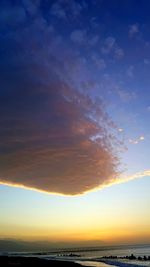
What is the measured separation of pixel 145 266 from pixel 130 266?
3.22 m

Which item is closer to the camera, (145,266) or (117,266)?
(145,266)

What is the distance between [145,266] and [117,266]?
18.6ft

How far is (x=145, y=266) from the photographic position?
50.1 metres

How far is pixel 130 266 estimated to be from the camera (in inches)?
2062

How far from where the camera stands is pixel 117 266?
53.7 meters

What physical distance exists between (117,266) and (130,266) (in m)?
2.49
